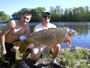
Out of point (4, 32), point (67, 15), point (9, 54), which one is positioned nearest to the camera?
point (4, 32)

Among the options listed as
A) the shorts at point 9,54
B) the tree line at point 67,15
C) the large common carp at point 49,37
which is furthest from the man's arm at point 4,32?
the tree line at point 67,15

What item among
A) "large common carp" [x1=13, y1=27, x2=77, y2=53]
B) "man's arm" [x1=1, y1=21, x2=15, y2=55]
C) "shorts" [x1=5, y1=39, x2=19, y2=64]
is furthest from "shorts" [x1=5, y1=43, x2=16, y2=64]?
"large common carp" [x1=13, y1=27, x2=77, y2=53]

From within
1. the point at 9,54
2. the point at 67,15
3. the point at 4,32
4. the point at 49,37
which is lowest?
the point at 67,15

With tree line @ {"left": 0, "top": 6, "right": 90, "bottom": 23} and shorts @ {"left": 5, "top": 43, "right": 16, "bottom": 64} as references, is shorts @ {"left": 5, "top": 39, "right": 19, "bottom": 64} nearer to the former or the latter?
shorts @ {"left": 5, "top": 43, "right": 16, "bottom": 64}

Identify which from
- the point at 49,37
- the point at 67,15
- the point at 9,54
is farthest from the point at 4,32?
the point at 67,15

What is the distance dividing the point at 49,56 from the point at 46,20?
1.35m

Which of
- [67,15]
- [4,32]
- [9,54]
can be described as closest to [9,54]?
[9,54]

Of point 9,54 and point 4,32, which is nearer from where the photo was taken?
point 4,32

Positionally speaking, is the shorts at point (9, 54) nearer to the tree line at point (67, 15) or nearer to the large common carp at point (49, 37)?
the large common carp at point (49, 37)

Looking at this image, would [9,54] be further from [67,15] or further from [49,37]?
[67,15]

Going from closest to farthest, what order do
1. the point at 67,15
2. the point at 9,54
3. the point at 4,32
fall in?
the point at 4,32 < the point at 9,54 < the point at 67,15

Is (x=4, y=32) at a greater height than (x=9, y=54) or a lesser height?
greater

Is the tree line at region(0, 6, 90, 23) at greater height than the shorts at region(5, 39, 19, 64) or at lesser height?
lesser

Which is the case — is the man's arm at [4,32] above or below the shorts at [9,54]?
above
